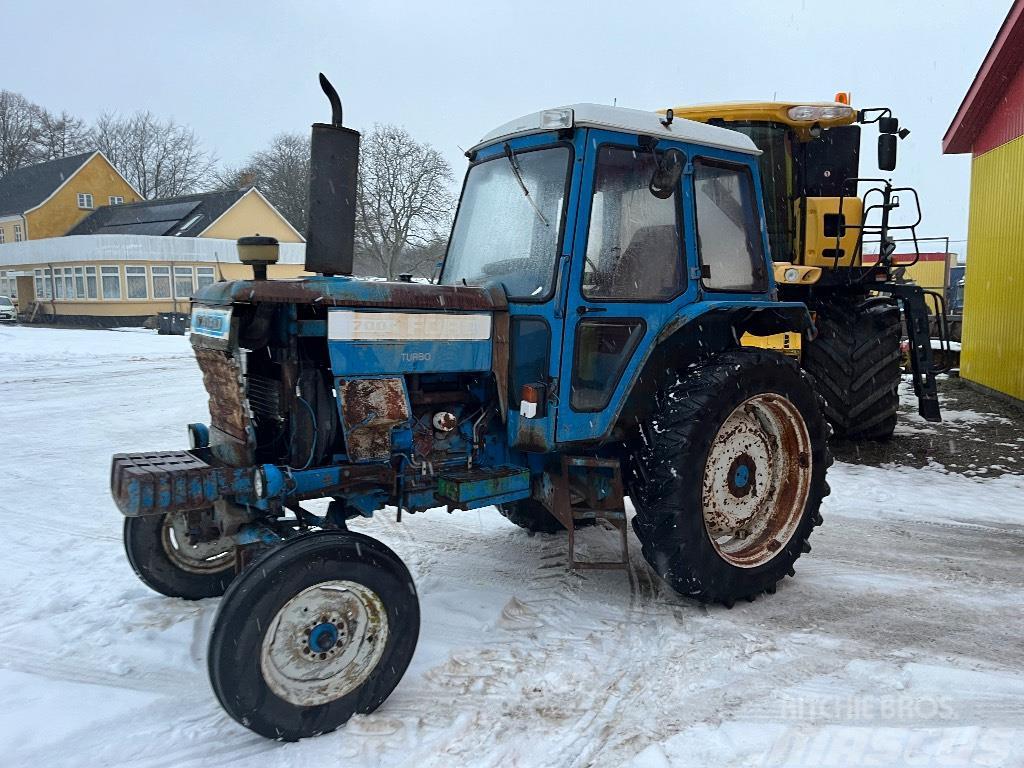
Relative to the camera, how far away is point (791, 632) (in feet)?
12.6

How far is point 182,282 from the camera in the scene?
100 ft

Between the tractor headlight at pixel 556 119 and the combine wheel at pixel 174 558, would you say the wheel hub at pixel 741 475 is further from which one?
the combine wheel at pixel 174 558

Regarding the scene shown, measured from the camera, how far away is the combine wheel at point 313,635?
108 inches

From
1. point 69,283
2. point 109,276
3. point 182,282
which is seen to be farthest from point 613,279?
point 69,283

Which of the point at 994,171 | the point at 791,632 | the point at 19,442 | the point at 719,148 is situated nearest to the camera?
the point at 791,632

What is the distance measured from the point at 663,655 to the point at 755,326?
193cm

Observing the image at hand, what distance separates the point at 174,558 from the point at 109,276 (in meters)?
29.2

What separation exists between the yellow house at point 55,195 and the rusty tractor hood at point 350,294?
133 ft

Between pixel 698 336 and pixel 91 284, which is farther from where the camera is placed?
pixel 91 284

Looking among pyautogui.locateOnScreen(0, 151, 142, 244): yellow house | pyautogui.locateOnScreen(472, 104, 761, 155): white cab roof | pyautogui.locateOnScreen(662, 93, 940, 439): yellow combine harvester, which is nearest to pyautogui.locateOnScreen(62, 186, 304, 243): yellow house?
pyautogui.locateOnScreen(0, 151, 142, 244): yellow house

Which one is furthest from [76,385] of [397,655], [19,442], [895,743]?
[895,743]

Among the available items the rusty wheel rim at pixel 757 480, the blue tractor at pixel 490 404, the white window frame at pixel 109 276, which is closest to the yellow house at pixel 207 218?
the white window frame at pixel 109 276

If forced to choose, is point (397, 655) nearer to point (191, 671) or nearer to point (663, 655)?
point (191, 671)

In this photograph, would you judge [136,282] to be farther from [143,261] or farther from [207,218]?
[207,218]
